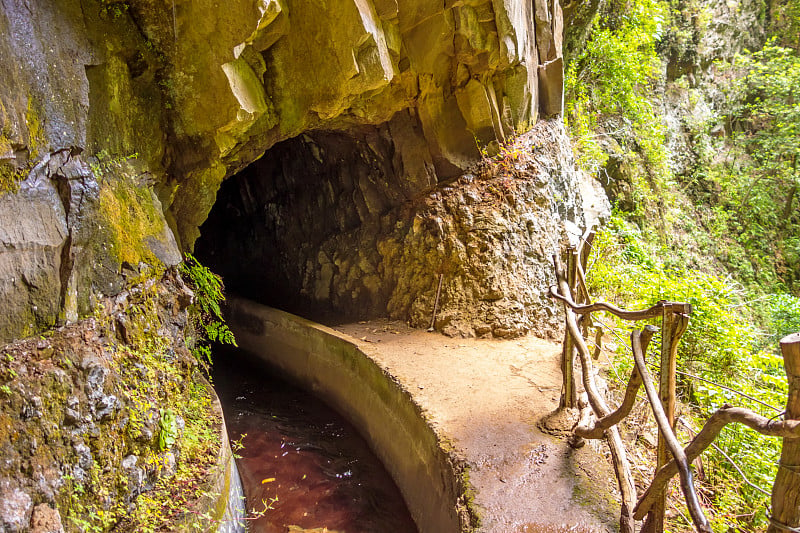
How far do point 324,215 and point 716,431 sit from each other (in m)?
8.77

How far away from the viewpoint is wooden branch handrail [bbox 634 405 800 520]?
189cm

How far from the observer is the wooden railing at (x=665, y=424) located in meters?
1.90

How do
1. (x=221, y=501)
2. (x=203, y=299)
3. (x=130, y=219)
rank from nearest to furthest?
(x=221, y=501) → (x=130, y=219) → (x=203, y=299)

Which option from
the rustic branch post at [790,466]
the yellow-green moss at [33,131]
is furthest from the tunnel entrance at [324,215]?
the rustic branch post at [790,466]

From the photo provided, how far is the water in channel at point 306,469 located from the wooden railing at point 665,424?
2.71 m

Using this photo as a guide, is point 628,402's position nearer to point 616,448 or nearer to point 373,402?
point 616,448

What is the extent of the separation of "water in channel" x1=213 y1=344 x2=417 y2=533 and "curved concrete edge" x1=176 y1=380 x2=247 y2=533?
0.53 m

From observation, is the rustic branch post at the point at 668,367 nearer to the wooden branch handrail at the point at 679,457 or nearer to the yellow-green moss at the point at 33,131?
the wooden branch handrail at the point at 679,457

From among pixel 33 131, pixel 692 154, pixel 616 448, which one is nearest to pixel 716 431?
pixel 616 448

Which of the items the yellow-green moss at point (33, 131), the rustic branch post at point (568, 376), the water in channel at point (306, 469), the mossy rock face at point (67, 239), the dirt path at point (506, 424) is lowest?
the water in channel at point (306, 469)

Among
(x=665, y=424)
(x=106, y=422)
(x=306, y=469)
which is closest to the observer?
(x=665, y=424)

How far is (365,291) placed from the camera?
8.94 m

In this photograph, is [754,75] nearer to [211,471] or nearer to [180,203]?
[180,203]

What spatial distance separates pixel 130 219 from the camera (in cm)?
423
